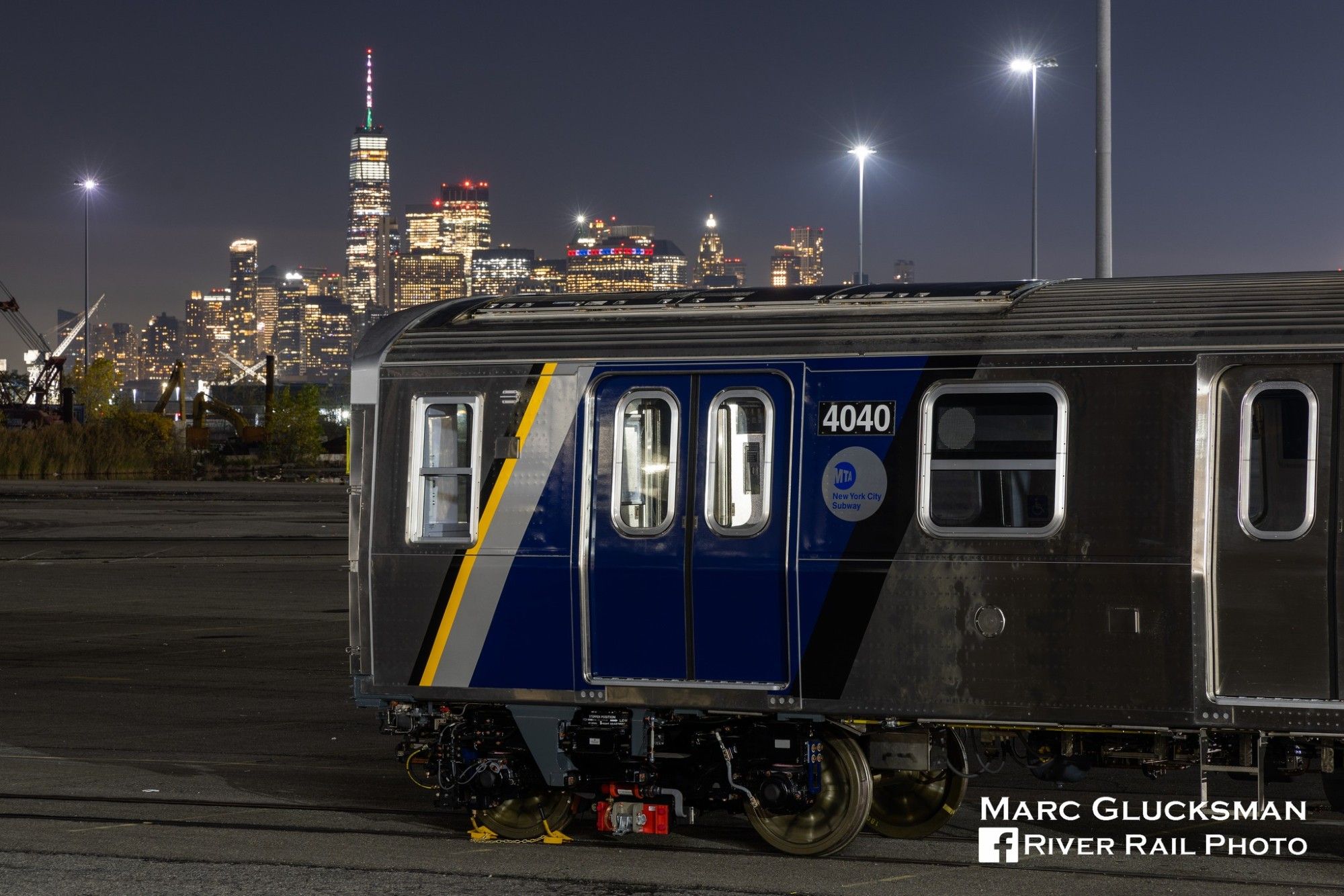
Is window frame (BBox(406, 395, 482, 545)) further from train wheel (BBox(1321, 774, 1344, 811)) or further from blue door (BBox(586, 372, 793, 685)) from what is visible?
train wheel (BBox(1321, 774, 1344, 811))

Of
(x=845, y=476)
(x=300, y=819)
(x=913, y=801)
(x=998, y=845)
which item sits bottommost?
(x=300, y=819)

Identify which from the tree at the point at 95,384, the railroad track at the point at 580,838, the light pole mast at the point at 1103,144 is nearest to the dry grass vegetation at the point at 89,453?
the tree at the point at 95,384

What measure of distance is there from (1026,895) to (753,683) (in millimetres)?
1900

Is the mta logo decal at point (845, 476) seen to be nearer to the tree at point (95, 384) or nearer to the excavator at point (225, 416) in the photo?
the excavator at point (225, 416)

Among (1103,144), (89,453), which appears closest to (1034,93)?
(1103,144)

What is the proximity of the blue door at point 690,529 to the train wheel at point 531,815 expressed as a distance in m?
1.17

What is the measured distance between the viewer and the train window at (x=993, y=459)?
8.99m

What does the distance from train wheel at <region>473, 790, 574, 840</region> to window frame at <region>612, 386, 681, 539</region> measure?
1896 mm

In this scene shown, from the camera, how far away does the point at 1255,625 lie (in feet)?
28.2

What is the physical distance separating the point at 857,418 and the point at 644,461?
52.9 inches

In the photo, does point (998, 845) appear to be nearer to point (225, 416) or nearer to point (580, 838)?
point (580, 838)

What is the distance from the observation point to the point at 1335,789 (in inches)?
368

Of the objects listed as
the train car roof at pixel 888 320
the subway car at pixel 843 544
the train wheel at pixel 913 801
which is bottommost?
the train wheel at pixel 913 801

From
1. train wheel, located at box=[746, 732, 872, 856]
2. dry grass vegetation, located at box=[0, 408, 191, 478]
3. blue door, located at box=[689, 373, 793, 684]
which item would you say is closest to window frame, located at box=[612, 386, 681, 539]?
blue door, located at box=[689, 373, 793, 684]
